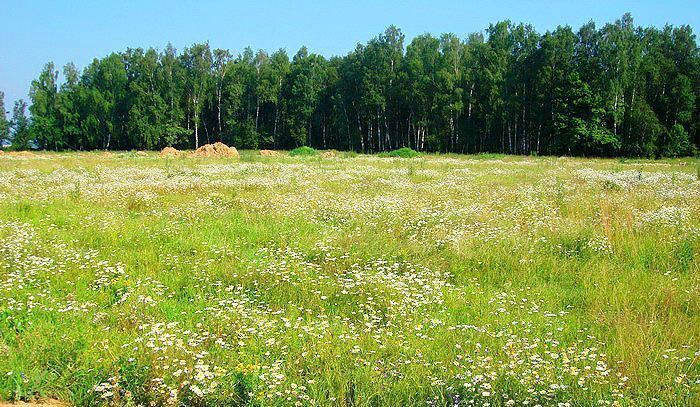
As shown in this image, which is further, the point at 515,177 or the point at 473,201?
the point at 515,177

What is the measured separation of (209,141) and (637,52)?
6678 centimetres

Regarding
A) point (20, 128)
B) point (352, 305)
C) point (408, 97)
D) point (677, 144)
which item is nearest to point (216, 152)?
point (408, 97)

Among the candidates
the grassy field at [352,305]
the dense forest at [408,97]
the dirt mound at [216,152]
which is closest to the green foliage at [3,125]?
the dense forest at [408,97]

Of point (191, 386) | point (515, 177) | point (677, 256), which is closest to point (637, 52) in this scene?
point (515, 177)

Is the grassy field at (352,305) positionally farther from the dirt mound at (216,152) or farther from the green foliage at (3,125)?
the green foliage at (3,125)

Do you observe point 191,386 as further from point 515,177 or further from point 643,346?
point 515,177

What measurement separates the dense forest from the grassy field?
44696 millimetres

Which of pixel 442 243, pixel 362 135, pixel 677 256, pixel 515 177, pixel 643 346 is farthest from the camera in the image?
pixel 362 135

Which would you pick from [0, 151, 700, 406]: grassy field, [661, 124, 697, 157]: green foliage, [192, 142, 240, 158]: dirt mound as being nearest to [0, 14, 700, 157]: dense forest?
[661, 124, 697, 157]: green foliage

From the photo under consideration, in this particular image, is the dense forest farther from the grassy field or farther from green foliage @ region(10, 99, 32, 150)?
the grassy field

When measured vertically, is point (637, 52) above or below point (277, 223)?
above

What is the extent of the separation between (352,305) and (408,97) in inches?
2464

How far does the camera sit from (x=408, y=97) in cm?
6650

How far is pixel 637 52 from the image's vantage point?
5059 centimetres
